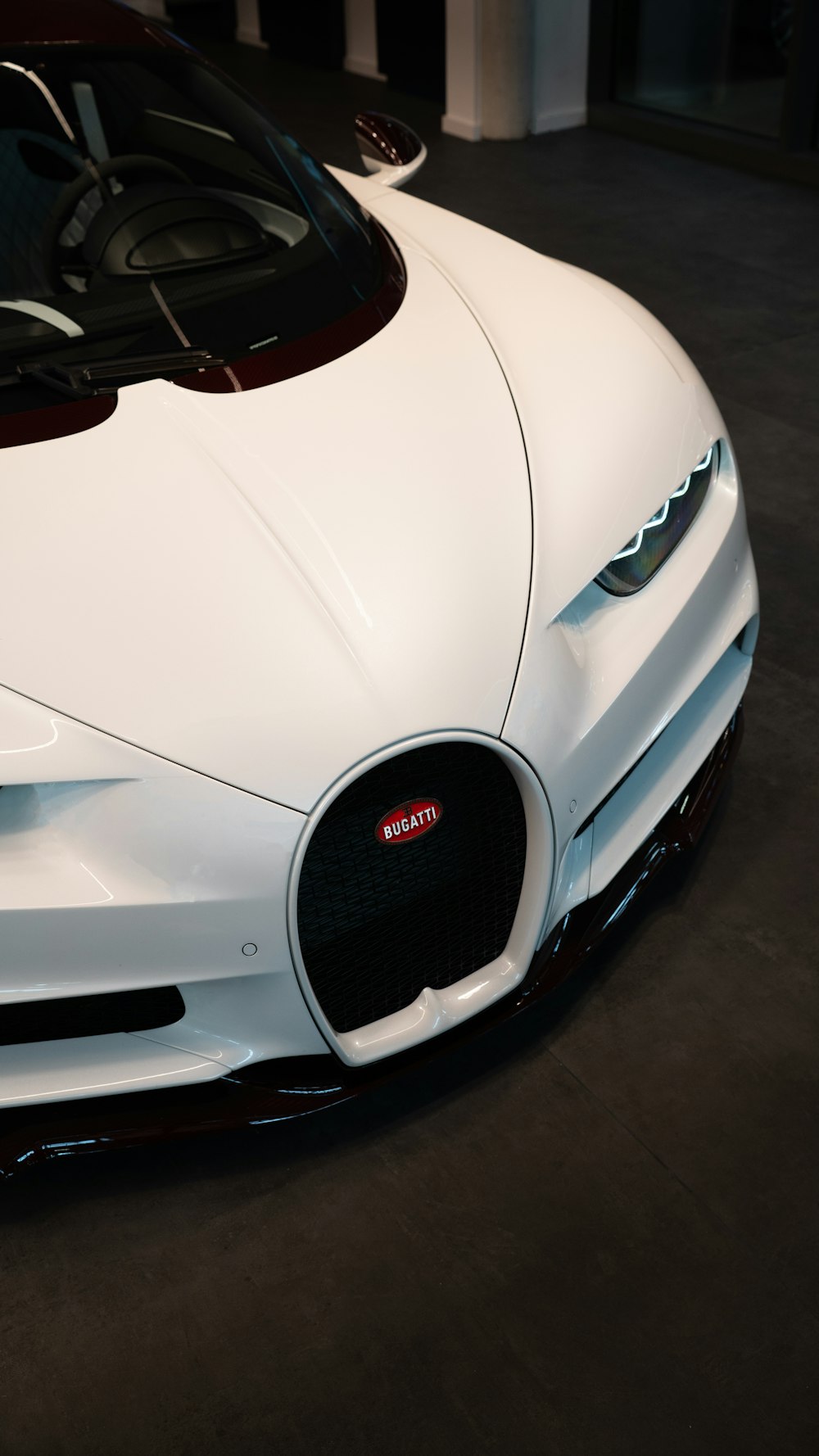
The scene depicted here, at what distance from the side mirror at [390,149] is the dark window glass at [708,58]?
10.9 feet

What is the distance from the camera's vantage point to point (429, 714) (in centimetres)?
131

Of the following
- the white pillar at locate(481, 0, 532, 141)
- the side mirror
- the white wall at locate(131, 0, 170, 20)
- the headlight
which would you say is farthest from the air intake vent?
the white wall at locate(131, 0, 170, 20)

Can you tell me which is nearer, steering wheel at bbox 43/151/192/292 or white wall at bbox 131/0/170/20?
steering wheel at bbox 43/151/192/292

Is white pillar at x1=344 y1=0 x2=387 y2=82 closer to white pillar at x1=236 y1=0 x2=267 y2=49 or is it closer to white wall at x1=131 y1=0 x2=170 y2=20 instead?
white pillar at x1=236 y1=0 x2=267 y2=49

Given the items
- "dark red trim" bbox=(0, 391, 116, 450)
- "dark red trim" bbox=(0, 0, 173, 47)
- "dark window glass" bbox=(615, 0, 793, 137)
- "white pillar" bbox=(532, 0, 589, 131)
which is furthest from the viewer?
"white pillar" bbox=(532, 0, 589, 131)

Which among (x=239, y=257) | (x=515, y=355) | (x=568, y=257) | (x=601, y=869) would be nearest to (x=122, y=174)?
(x=239, y=257)

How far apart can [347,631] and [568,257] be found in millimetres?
3539

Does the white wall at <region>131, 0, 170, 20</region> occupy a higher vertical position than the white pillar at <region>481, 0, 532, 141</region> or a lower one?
lower

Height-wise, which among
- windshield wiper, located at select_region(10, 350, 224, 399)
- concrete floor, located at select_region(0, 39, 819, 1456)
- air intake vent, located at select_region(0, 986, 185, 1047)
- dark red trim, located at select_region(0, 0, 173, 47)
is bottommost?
concrete floor, located at select_region(0, 39, 819, 1456)

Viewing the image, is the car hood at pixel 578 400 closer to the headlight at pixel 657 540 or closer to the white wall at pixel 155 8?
the headlight at pixel 657 540

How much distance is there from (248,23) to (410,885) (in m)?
9.04

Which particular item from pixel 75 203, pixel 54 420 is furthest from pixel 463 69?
pixel 54 420

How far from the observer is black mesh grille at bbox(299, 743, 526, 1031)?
1.32 metres

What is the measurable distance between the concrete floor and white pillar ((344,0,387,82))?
22.4 feet
